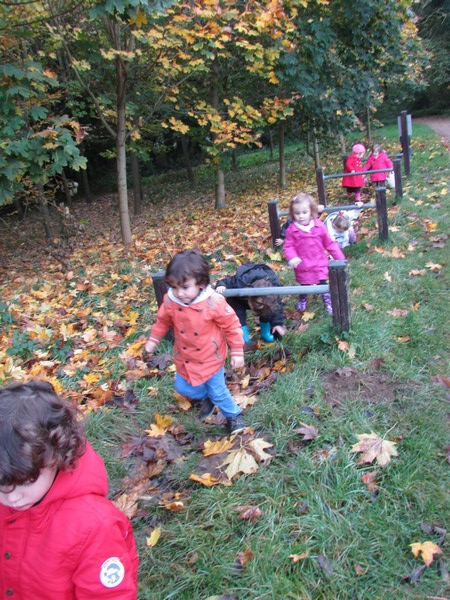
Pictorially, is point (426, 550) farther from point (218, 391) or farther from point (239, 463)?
point (218, 391)

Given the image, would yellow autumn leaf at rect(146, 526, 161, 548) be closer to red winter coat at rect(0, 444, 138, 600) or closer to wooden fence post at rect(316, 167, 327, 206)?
red winter coat at rect(0, 444, 138, 600)

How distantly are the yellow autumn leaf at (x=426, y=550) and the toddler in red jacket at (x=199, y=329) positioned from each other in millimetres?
1258

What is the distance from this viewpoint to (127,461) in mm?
2998

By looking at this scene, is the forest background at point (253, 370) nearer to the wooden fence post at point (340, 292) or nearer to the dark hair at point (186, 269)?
the wooden fence post at point (340, 292)

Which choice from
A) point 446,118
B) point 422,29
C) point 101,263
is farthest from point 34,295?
point 422,29

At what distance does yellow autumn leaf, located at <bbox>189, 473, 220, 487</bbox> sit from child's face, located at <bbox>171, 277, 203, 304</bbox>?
3.40ft

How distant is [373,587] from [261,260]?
4.91 meters

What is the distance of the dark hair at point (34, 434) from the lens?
1.28m

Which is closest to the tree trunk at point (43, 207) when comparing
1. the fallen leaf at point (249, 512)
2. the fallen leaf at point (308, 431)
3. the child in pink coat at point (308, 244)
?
the child in pink coat at point (308, 244)

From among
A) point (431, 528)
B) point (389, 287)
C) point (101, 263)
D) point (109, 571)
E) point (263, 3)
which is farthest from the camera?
point (263, 3)

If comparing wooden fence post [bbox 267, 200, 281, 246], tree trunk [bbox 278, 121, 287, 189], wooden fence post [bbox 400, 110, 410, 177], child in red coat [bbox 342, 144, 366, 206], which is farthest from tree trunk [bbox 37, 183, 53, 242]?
wooden fence post [bbox 400, 110, 410, 177]

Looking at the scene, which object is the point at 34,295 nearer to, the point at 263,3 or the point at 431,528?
the point at 431,528

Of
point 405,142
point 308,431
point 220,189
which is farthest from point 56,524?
point 405,142

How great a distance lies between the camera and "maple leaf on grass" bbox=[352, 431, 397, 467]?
99.0 inches
